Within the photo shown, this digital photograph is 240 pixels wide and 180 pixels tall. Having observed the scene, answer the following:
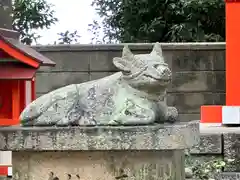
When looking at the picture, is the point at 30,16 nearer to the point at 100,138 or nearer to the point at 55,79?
the point at 55,79

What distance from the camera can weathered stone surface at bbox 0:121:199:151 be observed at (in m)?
3.58

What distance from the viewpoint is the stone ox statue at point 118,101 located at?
3729 millimetres

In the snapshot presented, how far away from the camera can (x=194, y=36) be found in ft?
48.5

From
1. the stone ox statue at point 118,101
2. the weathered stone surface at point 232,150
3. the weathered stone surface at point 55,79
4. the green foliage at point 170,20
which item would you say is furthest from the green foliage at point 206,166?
the green foliage at point 170,20

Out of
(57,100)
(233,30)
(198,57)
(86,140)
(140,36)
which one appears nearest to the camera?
(86,140)

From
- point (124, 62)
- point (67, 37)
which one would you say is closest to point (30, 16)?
point (67, 37)

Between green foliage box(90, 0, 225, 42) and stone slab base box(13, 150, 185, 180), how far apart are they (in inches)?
431

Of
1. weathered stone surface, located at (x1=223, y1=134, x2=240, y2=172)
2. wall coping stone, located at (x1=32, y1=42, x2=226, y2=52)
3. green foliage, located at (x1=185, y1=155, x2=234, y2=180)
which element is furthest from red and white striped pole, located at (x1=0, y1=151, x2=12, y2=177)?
wall coping stone, located at (x1=32, y1=42, x2=226, y2=52)

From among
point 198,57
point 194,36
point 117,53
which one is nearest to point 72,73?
point 117,53

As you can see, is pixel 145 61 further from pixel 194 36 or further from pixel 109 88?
pixel 194 36

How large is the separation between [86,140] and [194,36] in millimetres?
11412

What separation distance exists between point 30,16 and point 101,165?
12.2 meters

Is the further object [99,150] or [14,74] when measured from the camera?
[14,74]

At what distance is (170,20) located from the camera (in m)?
15.8
